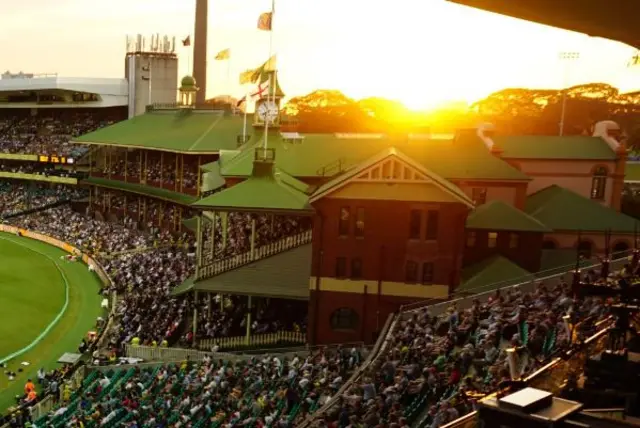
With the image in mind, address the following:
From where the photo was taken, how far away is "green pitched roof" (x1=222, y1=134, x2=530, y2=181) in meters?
34.3

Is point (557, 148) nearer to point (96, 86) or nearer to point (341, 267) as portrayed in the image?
point (341, 267)

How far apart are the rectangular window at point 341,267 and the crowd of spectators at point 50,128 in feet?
192

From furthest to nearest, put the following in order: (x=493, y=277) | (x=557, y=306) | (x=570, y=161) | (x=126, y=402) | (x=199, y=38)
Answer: (x=199, y=38)
(x=570, y=161)
(x=493, y=277)
(x=126, y=402)
(x=557, y=306)

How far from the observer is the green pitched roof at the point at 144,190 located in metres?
53.5

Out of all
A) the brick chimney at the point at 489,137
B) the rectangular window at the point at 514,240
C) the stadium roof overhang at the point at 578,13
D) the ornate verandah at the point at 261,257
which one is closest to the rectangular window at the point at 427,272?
the ornate verandah at the point at 261,257

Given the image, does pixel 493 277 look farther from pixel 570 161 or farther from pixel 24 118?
pixel 24 118

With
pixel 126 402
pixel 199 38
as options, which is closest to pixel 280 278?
pixel 126 402

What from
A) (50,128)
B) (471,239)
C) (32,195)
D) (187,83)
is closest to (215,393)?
(471,239)

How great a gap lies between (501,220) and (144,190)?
38.5 m

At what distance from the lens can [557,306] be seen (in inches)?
732

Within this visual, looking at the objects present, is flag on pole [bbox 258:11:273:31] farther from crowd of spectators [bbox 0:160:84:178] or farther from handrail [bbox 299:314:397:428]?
crowd of spectators [bbox 0:160:84:178]

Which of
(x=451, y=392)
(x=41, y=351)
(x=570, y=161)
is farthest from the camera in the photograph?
(x=570, y=161)

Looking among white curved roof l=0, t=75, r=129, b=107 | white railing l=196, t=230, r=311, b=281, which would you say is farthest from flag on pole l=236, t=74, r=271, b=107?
white curved roof l=0, t=75, r=129, b=107

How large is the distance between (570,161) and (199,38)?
205 ft
